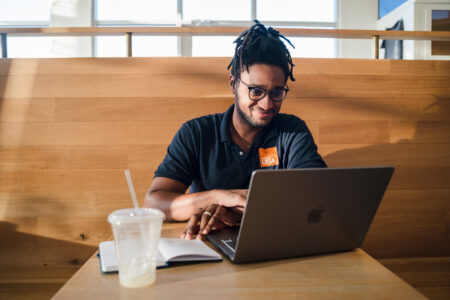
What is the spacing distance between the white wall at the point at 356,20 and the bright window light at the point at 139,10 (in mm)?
2618

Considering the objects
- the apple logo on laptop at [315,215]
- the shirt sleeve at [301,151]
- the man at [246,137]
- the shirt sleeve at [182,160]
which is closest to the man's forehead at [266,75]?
the man at [246,137]

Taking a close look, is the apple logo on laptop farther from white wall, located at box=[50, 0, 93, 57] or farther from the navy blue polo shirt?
white wall, located at box=[50, 0, 93, 57]

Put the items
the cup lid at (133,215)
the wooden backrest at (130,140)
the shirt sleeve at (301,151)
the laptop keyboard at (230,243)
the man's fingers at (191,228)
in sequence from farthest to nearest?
the wooden backrest at (130,140)
the shirt sleeve at (301,151)
the man's fingers at (191,228)
the laptop keyboard at (230,243)
the cup lid at (133,215)

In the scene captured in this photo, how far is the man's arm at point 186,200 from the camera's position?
3.48 feet

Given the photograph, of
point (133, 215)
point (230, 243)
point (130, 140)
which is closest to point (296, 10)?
point (130, 140)

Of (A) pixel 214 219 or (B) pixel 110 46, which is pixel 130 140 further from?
(B) pixel 110 46

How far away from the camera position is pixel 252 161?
1397 mm

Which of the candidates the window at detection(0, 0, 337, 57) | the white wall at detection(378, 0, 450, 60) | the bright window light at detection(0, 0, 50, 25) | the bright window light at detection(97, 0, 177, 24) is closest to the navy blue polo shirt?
the white wall at detection(378, 0, 450, 60)

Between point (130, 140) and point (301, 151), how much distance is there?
926mm

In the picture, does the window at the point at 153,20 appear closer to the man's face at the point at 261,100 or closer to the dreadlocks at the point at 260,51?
the dreadlocks at the point at 260,51

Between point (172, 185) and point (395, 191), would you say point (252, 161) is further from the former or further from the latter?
point (395, 191)

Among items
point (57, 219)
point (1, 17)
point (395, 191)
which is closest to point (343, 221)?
point (395, 191)

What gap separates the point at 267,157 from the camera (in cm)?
141

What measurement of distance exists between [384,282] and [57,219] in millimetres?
1675
